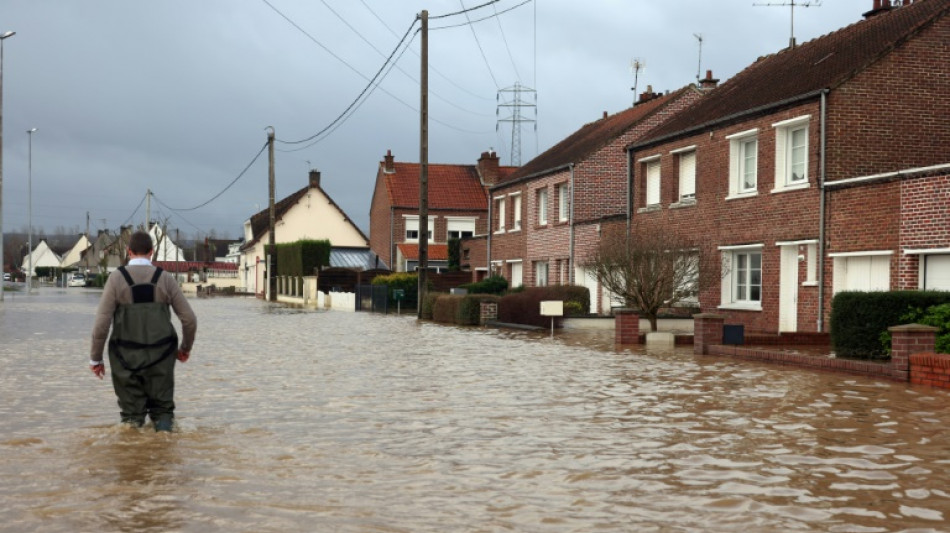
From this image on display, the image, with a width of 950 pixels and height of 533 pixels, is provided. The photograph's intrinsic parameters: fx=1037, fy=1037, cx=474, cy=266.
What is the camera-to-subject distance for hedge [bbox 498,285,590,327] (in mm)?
29438

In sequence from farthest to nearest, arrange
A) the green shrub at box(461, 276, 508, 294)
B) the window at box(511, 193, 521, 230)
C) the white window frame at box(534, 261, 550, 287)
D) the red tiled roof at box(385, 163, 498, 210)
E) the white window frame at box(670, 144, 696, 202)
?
the red tiled roof at box(385, 163, 498, 210) → the window at box(511, 193, 521, 230) → the green shrub at box(461, 276, 508, 294) → the white window frame at box(534, 261, 550, 287) → the white window frame at box(670, 144, 696, 202)

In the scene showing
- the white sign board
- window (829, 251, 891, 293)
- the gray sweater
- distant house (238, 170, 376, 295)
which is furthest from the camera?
distant house (238, 170, 376, 295)

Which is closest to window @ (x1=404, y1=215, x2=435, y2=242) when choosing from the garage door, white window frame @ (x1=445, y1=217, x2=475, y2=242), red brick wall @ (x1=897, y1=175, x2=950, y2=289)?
white window frame @ (x1=445, y1=217, x2=475, y2=242)

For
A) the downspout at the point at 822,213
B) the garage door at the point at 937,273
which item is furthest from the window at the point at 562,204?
the garage door at the point at 937,273

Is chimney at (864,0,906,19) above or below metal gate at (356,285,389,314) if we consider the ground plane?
above

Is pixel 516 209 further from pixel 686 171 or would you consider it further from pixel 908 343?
pixel 908 343

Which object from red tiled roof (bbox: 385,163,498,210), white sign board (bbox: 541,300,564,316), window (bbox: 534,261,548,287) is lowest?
white sign board (bbox: 541,300,564,316)

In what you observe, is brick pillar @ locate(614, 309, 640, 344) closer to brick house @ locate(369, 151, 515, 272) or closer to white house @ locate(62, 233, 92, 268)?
brick house @ locate(369, 151, 515, 272)

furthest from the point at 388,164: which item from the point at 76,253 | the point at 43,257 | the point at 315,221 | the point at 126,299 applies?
the point at 43,257

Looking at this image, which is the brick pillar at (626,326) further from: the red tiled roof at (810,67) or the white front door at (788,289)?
the red tiled roof at (810,67)

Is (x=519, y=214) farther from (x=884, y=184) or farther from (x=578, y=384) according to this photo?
(x=578, y=384)

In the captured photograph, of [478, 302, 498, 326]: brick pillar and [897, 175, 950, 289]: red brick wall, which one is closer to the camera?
[897, 175, 950, 289]: red brick wall

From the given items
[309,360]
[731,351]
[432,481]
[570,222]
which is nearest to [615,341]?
[731,351]

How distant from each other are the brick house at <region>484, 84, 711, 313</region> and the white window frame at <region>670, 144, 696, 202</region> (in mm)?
3066
